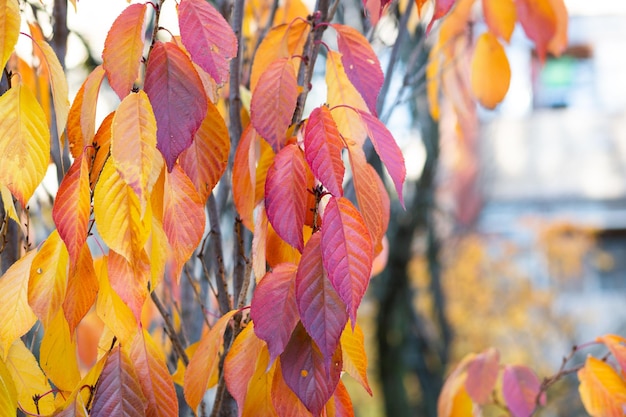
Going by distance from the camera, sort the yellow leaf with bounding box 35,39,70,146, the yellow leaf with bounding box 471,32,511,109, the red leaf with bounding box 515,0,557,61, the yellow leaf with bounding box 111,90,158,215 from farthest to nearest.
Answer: the yellow leaf with bounding box 471,32,511,109 → the red leaf with bounding box 515,0,557,61 → the yellow leaf with bounding box 35,39,70,146 → the yellow leaf with bounding box 111,90,158,215

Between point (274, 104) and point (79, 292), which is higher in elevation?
point (274, 104)

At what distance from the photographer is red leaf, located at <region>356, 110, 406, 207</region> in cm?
59

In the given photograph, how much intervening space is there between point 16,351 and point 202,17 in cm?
34

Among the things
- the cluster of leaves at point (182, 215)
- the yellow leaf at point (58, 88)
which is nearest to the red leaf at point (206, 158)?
the cluster of leaves at point (182, 215)

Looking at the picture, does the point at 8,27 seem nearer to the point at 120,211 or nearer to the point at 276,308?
the point at 120,211

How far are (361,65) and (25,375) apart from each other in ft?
1.34

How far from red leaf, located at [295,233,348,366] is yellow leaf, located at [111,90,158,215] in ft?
0.42

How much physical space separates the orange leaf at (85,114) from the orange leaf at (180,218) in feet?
0.25

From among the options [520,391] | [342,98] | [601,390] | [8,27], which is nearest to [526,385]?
[520,391]

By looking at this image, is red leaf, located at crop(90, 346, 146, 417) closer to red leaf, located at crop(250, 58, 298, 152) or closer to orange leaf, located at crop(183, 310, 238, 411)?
orange leaf, located at crop(183, 310, 238, 411)

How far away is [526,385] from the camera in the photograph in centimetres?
108

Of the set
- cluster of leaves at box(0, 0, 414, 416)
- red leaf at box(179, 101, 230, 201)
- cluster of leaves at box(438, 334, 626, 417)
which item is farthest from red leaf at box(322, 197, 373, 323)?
cluster of leaves at box(438, 334, 626, 417)

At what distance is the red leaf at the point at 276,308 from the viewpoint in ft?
1.81

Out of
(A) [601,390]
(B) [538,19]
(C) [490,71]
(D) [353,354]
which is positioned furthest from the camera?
(C) [490,71]
